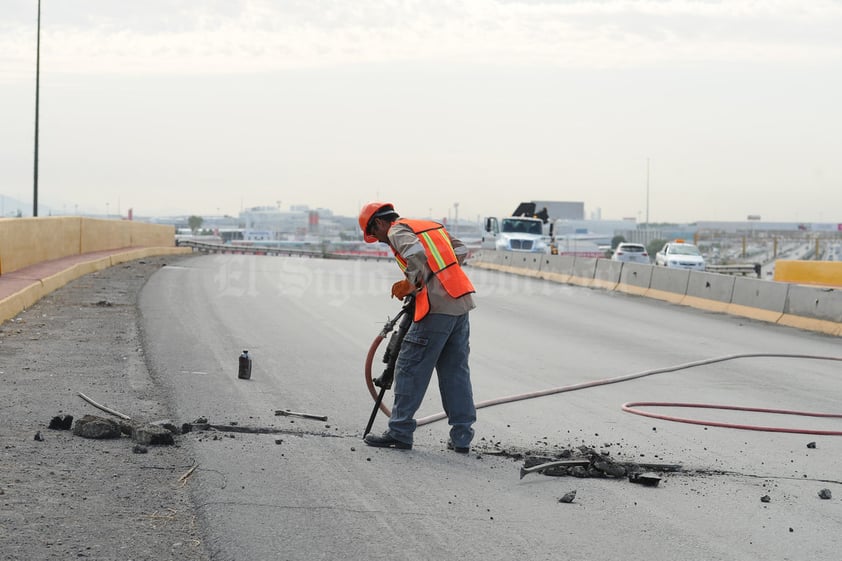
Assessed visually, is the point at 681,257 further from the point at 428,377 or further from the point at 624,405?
the point at 428,377

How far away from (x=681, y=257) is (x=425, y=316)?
37362mm

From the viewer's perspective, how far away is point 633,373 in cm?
1178

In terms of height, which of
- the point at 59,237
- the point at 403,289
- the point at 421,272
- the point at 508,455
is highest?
the point at 59,237

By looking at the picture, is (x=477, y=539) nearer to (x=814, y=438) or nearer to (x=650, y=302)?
(x=814, y=438)

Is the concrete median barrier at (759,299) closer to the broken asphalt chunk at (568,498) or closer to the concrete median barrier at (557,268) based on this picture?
the concrete median barrier at (557,268)

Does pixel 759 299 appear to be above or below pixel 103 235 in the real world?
below

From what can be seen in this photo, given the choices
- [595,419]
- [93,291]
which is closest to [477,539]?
[595,419]

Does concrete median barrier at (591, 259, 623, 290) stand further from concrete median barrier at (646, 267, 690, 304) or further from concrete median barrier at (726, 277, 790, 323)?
concrete median barrier at (726, 277, 790, 323)

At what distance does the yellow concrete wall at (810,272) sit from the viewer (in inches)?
1139

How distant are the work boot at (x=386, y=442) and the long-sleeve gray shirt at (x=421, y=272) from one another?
3.10 ft

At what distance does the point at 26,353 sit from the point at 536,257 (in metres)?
25.3

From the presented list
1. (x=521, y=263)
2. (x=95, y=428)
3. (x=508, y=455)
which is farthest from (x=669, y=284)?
(x=95, y=428)

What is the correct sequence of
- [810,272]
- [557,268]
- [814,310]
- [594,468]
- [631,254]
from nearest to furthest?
[594,468]
[814,310]
[810,272]
[557,268]
[631,254]

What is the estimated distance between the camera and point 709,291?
22234mm
